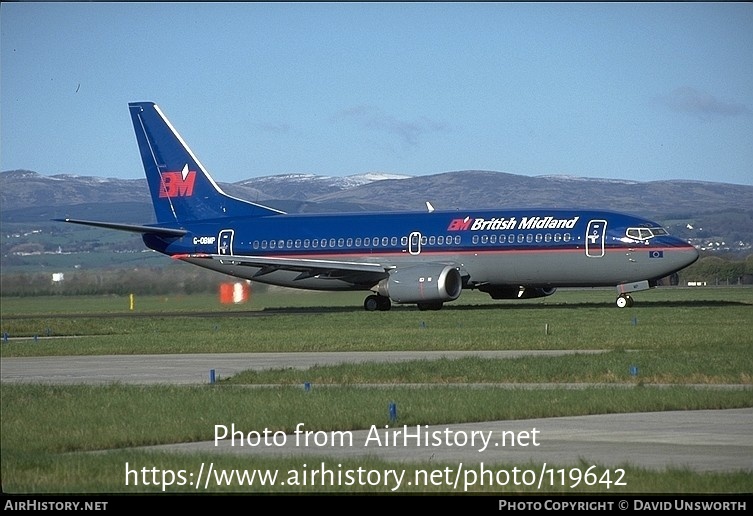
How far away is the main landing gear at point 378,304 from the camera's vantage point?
58.3m

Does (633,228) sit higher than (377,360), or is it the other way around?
(633,228)

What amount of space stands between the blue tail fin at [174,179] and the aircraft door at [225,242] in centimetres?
192

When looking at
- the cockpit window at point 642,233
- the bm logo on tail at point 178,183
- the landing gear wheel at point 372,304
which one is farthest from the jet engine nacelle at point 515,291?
the bm logo on tail at point 178,183

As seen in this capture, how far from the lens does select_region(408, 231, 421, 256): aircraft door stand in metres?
57.4

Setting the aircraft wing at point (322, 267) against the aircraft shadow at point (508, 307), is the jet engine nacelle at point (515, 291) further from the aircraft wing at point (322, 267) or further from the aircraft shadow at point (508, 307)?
the aircraft wing at point (322, 267)

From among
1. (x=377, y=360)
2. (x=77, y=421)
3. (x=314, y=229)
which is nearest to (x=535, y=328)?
(x=377, y=360)

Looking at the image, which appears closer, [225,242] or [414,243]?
[414,243]

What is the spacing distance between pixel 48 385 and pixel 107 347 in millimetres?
13108

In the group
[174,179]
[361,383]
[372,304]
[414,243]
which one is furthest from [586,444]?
[174,179]

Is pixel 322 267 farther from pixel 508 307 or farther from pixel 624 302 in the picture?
pixel 624 302

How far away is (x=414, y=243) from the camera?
57.6 metres

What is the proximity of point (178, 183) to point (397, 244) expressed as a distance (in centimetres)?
1320

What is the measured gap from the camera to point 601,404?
75.6 ft

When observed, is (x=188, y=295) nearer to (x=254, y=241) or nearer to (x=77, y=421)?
(x=254, y=241)
